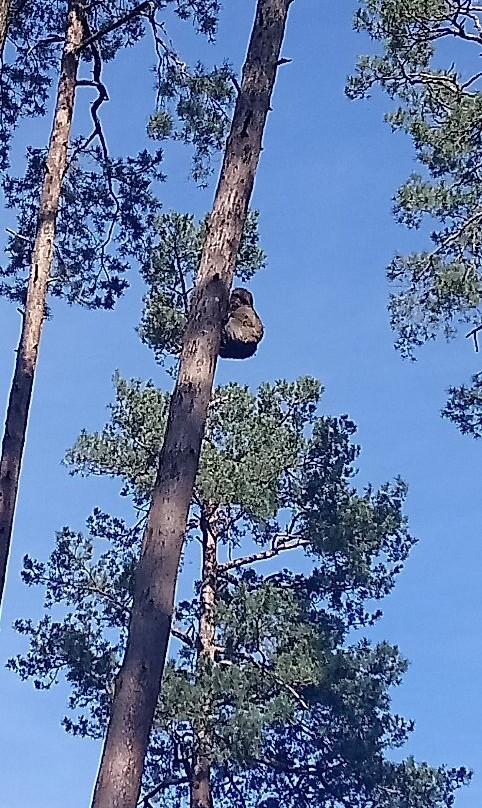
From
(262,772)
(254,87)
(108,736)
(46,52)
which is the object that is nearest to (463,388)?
(262,772)

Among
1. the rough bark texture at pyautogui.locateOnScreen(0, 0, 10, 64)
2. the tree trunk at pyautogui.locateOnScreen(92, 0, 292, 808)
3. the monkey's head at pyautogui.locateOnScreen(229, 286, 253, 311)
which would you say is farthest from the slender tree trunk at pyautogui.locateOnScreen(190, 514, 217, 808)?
the rough bark texture at pyautogui.locateOnScreen(0, 0, 10, 64)

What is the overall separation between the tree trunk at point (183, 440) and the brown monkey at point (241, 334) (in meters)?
0.83

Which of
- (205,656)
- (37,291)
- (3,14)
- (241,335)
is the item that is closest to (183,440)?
(241,335)

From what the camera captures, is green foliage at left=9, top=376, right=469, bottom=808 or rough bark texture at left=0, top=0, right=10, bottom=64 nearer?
rough bark texture at left=0, top=0, right=10, bottom=64

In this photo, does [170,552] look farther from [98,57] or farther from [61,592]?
[61,592]

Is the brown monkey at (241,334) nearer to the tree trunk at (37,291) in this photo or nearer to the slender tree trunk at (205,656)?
the tree trunk at (37,291)

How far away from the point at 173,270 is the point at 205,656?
459 cm

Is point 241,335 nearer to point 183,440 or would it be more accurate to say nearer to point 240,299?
point 240,299

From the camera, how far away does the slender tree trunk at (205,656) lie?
1259 centimetres

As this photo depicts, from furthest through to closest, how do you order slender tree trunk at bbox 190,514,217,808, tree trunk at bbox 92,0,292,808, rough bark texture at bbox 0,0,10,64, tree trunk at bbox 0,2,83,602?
slender tree trunk at bbox 190,514,217,808
tree trunk at bbox 0,2,83,602
rough bark texture at bbox 0,0,10,64
tree trunk at bbox 92,0,292,808

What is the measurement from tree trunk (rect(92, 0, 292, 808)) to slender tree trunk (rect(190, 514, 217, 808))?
6.78 metres

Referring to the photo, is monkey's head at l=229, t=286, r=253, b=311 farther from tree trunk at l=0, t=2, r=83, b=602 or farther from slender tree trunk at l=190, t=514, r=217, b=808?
slender tree trunk at l=190, t=514, r=217, b=808

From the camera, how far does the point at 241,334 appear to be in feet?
25.4

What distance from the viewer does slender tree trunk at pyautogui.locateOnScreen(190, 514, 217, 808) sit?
1259 centimetres
